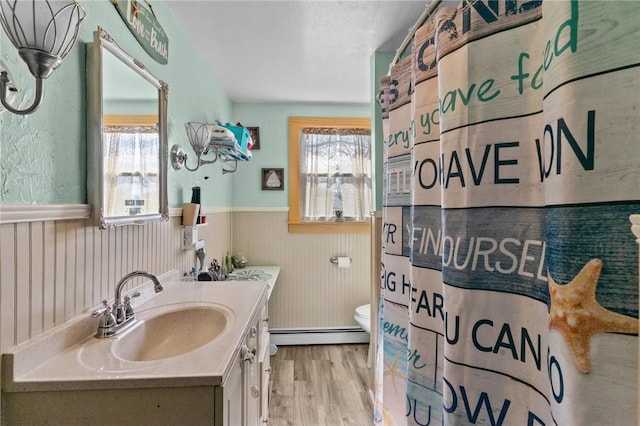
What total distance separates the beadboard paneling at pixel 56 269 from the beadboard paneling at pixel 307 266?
5.77 feet

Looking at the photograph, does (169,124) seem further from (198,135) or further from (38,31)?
(38,31)

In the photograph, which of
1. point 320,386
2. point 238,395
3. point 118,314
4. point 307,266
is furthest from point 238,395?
point 307,266

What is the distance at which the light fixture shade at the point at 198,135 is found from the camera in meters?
1.75

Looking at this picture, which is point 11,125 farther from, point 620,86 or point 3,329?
point 620,86

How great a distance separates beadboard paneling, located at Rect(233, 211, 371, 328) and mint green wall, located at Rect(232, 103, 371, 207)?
0.17 meters

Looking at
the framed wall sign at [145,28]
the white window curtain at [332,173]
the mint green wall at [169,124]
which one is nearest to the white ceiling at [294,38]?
the mint green wall at [169,124]

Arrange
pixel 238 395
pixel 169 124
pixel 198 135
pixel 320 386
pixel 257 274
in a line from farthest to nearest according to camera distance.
Answer: pixel 257 274 < pixel 320 386 < pixel 198 135 < pixel 169 124 < pixel 238 395

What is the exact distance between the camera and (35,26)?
1.95 feet

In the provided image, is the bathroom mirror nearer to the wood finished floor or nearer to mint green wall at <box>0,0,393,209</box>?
mint green wall at <box>0,0,393,209</box>

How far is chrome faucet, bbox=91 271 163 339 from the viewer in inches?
36.4

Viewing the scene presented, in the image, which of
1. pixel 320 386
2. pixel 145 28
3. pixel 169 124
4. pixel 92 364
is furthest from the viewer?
pixel 320 386

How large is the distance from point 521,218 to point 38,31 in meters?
1.11

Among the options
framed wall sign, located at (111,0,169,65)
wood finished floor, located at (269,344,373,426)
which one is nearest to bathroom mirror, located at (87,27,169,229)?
framed wall sign, located at (111,0,169,65)

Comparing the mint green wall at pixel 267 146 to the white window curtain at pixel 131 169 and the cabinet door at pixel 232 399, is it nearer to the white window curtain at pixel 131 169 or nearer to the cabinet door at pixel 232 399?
the white window curtain at pixel 131 169
